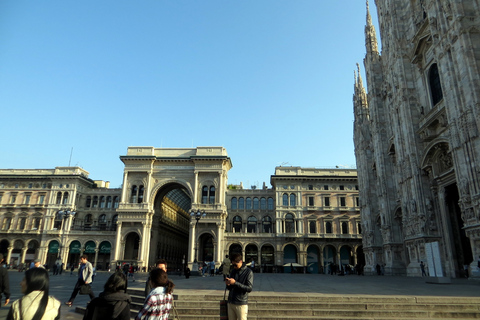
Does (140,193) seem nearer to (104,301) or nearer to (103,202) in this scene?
(103,202)

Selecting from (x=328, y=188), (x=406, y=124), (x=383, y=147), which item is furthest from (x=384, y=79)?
(x=328, y=188)

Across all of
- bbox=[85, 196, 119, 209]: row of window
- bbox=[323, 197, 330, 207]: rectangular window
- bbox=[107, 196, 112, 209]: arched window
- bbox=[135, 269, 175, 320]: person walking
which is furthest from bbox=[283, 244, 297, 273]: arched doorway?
bbox=[135, 269, 175, 320]: person walking

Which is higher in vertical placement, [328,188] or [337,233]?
[328,188]

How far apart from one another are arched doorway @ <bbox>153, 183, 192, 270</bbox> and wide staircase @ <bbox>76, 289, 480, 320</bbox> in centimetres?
3993

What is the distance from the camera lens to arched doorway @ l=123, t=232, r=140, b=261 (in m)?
52.4

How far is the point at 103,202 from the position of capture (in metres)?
63.0

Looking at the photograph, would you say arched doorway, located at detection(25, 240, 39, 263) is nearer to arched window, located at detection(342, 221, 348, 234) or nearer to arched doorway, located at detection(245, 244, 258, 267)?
arched doorway, located at detection(245, 244, 258, 267)

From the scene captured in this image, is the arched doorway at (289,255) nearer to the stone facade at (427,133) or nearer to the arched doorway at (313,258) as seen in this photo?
the arched doorway at (313,258)

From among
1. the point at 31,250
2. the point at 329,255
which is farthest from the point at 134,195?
the point at 329,255

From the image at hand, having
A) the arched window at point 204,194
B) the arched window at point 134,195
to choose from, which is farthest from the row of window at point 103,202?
the arched window at point 204,194

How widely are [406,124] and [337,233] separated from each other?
1332 inches

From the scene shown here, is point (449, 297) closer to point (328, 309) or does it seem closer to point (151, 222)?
point (328, 309)

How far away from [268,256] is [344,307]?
47.2 meters

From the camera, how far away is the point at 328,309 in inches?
364
